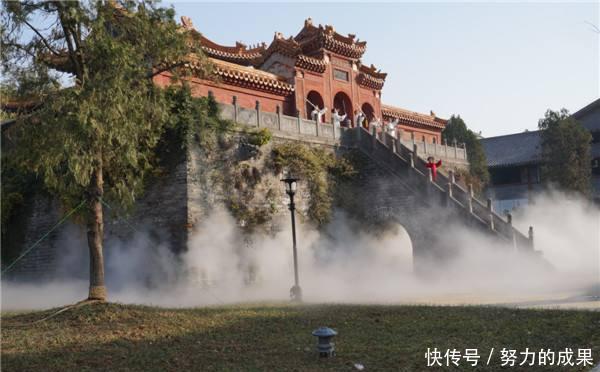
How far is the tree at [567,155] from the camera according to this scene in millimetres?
32188

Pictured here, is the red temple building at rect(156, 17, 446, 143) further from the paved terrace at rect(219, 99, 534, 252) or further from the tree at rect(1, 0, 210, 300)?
the tree at rect(1, 0, 210, 300)

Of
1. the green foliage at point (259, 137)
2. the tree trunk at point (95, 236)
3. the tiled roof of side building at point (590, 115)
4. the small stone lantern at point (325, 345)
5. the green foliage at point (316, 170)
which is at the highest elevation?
the tiled roof of side building at point (590, 115)

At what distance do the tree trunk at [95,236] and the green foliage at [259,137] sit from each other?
26.0 feet

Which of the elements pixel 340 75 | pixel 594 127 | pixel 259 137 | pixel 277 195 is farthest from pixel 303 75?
pixel 594 127

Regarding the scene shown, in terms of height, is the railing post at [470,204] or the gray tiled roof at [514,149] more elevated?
the gray tiled roof at [514,149]

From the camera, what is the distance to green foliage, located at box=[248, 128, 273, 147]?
19047 mm

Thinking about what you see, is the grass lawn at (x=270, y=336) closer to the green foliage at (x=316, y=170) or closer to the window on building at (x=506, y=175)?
the green foliage at (x=316, y=170)

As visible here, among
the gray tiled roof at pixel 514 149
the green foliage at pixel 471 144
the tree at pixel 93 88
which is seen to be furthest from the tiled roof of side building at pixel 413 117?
the tree at pixel 93 88

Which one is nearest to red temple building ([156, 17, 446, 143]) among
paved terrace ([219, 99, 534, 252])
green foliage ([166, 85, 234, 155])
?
paved terrace ([219, 99, 534, 252])

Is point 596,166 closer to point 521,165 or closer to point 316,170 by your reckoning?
point 521,165

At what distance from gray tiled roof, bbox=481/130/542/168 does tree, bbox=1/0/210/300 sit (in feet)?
102

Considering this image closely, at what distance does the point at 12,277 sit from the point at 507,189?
30238mm

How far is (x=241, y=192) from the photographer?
741 inches

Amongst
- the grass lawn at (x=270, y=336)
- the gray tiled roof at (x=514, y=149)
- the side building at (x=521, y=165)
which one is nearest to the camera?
the grass lawn at (x=270, y=336)
